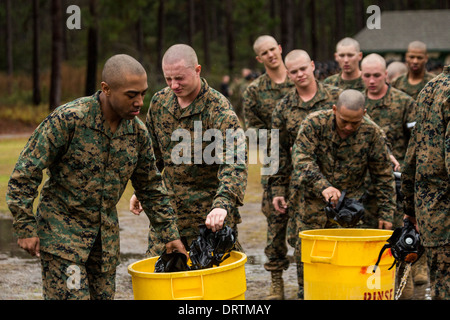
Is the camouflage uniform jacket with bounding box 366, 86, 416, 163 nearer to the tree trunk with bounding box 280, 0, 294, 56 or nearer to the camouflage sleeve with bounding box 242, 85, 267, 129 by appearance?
the camouflage sleeve with bounding box 242, 85, 267, 129

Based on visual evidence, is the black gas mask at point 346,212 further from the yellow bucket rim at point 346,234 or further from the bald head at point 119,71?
the bald head at point 119,71

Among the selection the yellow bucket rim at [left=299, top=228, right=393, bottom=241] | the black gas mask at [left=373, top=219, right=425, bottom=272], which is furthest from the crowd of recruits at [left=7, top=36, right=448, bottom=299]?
the black gas mask at [left=373, top=219, right=425, bottom=272]

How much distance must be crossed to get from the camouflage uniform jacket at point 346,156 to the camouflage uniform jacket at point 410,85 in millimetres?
3554

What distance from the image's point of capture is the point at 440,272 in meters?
4.84

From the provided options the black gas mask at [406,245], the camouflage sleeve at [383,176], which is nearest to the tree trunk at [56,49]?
the camouflage sleeve at [383,176]

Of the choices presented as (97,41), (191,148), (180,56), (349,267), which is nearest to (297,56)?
(191,148)

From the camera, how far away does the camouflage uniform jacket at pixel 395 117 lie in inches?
343

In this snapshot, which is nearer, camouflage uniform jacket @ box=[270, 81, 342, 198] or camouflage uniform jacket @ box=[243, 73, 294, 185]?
camouflage uniform jacket @ box=[270, 81, 342, 198]

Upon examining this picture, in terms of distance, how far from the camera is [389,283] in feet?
18.8

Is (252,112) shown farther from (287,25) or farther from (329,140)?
(287,25)

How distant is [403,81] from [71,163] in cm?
683

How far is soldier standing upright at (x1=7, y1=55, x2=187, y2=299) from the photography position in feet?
14.9

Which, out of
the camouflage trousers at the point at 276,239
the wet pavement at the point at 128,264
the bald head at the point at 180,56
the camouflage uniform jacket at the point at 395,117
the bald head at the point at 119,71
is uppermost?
the bald head at the point at 180,56
